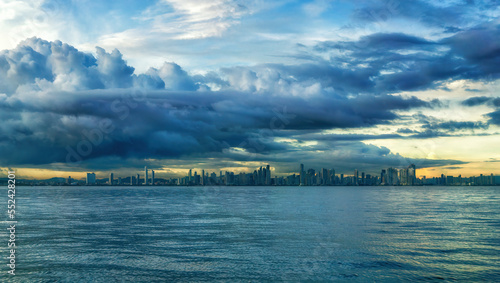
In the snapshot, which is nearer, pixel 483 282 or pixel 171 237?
pixel 483 282

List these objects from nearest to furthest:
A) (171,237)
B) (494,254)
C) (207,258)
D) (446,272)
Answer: (446,272) → (207,258) → (494,254) → (171,237)

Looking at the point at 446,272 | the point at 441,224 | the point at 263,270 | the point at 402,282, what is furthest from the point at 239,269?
the point at 441,224

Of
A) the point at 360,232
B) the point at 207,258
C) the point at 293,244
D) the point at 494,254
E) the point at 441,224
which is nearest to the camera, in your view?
the point at 207,258

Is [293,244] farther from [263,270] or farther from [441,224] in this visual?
[441,224]

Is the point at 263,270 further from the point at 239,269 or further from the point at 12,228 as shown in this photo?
the point at 12,228

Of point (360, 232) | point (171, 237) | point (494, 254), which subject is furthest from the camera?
point (360, 232)

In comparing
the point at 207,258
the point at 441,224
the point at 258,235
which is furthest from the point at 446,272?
the point at 441,224

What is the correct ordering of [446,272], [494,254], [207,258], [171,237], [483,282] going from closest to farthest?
1. [483,282]
2. [446,272]
3. [207,258]
4. [494,254]
5. [171,237]

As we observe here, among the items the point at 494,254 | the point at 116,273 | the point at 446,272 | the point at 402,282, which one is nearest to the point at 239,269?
the point at 116,273

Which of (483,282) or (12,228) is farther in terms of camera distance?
(12,228)
